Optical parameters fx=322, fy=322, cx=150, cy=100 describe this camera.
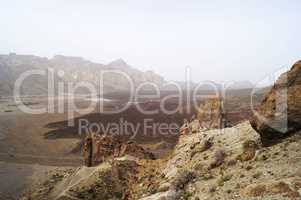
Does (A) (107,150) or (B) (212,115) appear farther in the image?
(A) (107,150)

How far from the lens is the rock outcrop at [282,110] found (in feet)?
40.0

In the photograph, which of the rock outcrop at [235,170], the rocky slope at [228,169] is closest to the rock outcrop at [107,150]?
the rocky slope at [228,169]

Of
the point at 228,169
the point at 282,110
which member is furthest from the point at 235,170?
the point at 282,110

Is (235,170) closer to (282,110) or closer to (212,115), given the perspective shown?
(282,110)

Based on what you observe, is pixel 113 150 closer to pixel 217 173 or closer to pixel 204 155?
pixel 204 155

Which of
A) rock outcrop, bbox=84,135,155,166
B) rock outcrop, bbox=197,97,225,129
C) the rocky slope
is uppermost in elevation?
rock outcrop, bbox=197,97,225,129

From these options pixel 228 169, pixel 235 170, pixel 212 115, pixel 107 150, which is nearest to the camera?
pixel 235 170

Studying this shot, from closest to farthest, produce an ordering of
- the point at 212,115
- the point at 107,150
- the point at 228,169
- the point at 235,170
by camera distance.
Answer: the point at 235,170, the point at 228,169, the point at 212,115, the point at 107,150

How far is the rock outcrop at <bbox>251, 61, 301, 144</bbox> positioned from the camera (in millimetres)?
12195

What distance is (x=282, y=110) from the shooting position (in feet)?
40.7

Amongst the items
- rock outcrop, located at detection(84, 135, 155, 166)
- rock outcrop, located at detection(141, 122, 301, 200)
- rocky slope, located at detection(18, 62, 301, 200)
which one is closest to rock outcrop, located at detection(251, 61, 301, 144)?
rocky slope, located at detection(18, 62, 301, 200)

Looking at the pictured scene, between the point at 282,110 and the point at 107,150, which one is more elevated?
the point at 282,110

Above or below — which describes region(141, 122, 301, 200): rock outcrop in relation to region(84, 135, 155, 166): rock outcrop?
above

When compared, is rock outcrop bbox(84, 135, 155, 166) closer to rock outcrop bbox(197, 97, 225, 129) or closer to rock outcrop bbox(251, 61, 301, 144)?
rock outcrop bbox(197, 97, 225, 129)
